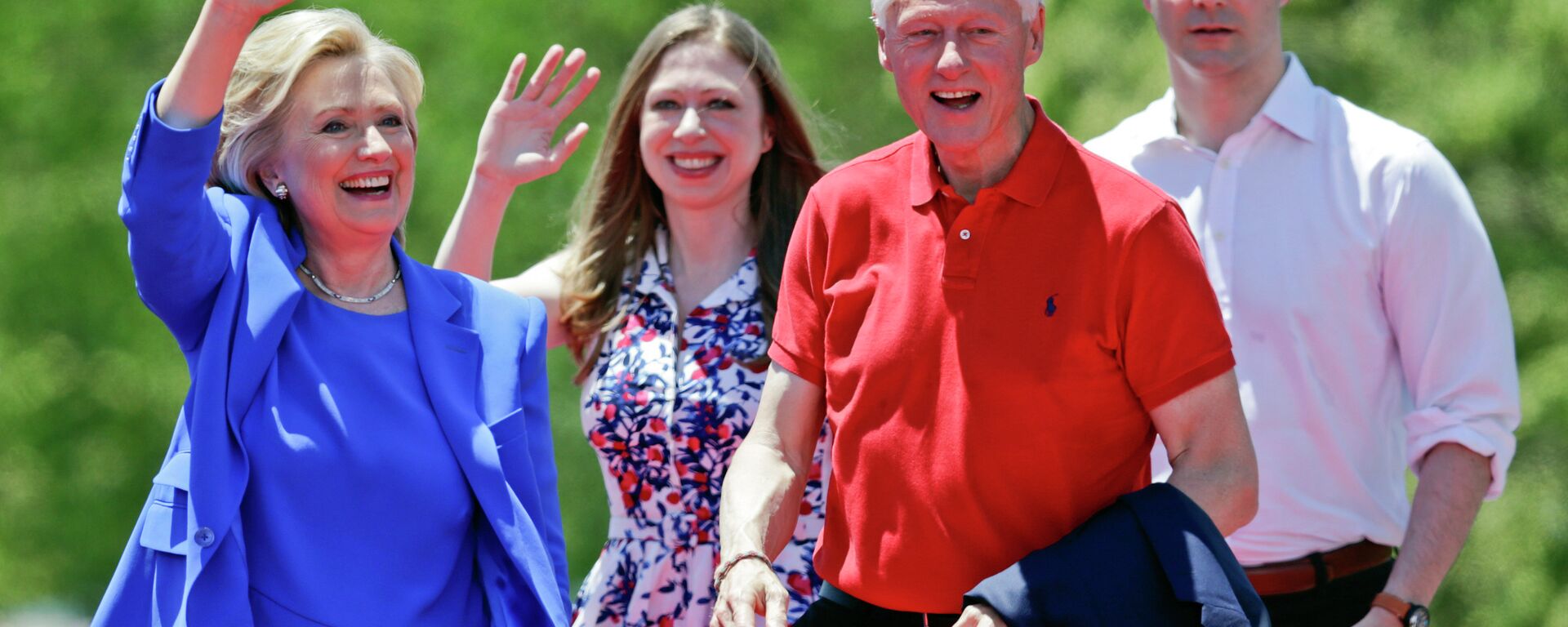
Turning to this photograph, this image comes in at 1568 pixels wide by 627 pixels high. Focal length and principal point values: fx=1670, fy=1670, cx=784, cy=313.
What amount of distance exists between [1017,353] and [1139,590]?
1.24ft

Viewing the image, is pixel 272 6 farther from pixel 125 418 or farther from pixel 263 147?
pixel 125 418

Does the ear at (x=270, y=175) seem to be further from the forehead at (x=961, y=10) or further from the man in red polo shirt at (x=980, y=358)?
the forehead at (x=961, y=10)

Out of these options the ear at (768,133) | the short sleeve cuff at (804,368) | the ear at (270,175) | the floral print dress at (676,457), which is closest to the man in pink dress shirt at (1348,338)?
the floral print dress at (676,457)

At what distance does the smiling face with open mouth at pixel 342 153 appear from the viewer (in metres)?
2.79

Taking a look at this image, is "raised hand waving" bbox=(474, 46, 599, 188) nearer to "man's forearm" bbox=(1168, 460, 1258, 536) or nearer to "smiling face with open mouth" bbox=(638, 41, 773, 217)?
"smiling face with open mouth" bbox=(638, 41, 773, 217)

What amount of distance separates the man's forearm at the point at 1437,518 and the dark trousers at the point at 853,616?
112 cm

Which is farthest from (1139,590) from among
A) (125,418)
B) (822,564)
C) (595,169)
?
(125,418)

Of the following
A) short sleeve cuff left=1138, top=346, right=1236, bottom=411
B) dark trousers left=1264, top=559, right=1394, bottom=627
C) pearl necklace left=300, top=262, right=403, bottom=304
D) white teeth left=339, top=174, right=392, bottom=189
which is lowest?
dark trousers left=1264, top=559, right=1394, bottom=627

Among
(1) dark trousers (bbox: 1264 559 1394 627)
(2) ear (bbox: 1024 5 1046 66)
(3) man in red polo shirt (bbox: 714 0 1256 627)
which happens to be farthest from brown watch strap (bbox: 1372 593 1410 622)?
(2) ear (bbox: 1024 5 1046 66)

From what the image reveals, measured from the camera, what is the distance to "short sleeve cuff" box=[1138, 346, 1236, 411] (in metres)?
2.35

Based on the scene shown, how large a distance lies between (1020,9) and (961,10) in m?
0.09

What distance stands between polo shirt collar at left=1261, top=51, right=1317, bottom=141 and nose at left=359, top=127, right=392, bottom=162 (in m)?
1.77

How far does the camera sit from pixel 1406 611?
3.12 metres

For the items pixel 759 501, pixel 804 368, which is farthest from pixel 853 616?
pixel 804 368
